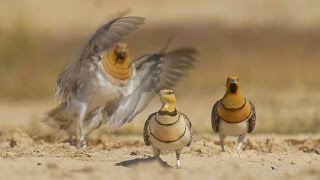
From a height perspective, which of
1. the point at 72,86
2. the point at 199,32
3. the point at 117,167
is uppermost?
the point at 199,32

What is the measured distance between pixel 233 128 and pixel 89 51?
255cm

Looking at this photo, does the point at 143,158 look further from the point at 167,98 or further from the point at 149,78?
the point at 149,78

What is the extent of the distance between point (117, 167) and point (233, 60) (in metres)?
15.8

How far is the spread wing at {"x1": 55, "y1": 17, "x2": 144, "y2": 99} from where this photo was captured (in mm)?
12367

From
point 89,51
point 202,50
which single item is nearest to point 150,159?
point 89,51

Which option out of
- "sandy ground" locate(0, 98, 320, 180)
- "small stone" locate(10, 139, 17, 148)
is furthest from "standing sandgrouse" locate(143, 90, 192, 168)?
"small stone" locate(10, 139, 17, 148)

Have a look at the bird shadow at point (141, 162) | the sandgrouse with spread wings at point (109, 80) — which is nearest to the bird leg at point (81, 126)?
the sandgrouse with spread wings at point (109, 80)

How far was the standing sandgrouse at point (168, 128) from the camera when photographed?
9.43 metres

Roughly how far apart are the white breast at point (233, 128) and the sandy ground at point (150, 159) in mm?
245

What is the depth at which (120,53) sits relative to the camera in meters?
12.4

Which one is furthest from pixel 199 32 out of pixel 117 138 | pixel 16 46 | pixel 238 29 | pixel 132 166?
pixel 132 166

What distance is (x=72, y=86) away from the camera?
1270 cm

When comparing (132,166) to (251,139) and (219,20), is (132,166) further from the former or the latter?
(219,20)

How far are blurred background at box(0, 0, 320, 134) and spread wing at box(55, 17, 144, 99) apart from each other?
2.46 meters
